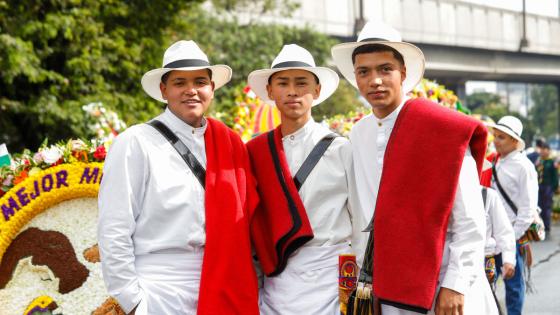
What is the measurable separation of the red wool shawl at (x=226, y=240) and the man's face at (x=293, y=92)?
0.46 m

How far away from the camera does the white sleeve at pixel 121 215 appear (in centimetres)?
380

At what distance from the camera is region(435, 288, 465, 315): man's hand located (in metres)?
3.40

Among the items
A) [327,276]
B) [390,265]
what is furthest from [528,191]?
[390,265]

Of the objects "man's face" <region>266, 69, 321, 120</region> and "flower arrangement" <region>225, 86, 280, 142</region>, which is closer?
"man's face" <region>266, 69, 321, 120</region>

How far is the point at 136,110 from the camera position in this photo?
1650cm

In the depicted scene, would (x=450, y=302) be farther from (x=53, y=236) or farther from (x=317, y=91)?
(x=53, y=236)

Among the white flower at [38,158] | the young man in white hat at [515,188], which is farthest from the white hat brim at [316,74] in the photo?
the young man in white hat at [515,188]

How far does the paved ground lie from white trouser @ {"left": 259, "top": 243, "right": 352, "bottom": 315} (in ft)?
15.1

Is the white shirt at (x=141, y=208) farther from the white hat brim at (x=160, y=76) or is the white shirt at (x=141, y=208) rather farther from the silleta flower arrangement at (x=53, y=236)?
the silleta flower arrangement at (x=53, y=236)

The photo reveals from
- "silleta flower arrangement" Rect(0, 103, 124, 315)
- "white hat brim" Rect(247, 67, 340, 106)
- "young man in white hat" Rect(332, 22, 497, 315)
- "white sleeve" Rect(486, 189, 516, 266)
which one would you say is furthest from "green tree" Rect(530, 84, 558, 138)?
"young man in white hat" Rect(332, 22, 497, 315)

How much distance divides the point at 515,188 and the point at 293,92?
3837 mm

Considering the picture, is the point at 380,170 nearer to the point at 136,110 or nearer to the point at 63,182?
the point at 63,182

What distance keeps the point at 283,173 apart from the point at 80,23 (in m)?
11.6

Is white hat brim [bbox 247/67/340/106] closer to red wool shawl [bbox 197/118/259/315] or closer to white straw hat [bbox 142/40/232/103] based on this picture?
white straw hat [bbox 142/40/232/103]
